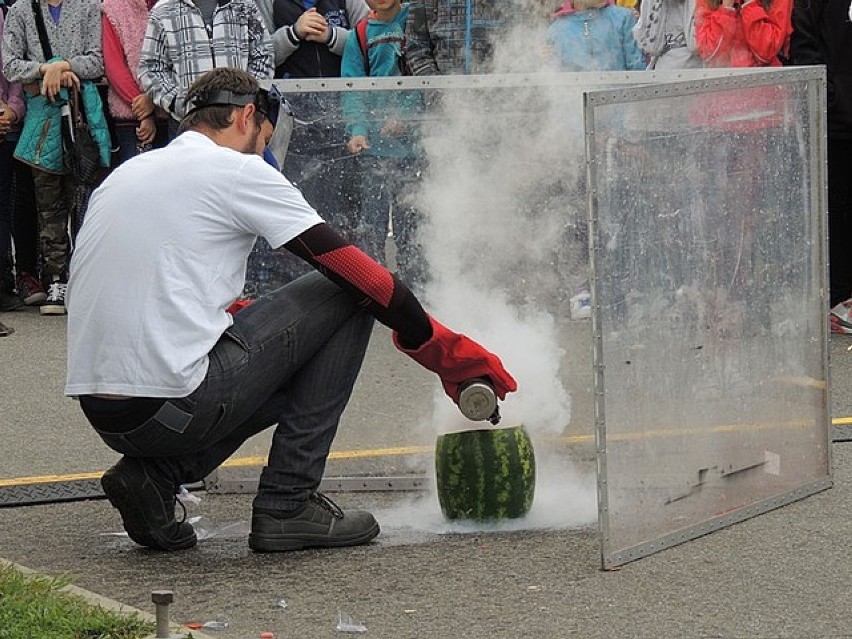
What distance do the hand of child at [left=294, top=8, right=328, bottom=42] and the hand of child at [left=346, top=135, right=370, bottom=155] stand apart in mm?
3731

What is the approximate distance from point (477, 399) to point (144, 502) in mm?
1036

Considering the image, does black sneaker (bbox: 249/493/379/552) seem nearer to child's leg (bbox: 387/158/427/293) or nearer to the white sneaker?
child's leg (bbox: 387/158/427/293)

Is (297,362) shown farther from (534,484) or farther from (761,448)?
(761,448)

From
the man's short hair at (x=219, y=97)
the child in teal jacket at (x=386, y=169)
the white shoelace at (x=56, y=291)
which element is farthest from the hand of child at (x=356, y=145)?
the white shoelace at (x=56, y=291)

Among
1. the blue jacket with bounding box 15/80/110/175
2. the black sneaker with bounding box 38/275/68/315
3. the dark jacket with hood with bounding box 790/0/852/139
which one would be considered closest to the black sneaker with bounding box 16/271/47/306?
the black sneaker with bounding box 38/275/68/315

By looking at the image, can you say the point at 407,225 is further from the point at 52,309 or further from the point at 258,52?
the point at 52,309

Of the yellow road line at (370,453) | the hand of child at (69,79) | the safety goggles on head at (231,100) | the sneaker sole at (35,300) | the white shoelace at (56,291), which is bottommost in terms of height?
the yellow road line at (370,453)

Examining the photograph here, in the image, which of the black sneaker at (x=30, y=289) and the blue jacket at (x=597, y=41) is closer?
the blue jacket at (x=597, y=41)

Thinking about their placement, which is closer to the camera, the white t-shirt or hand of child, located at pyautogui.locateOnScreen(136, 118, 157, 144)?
the white t-shirt

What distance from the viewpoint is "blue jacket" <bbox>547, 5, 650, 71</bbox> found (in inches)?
257

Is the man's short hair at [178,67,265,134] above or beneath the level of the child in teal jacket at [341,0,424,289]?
above

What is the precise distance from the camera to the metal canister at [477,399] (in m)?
4.97

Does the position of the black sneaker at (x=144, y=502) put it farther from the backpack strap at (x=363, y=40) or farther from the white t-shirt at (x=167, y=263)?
the backpack strap at (x=363, y=40)

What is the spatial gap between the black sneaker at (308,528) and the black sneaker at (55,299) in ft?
16.9
